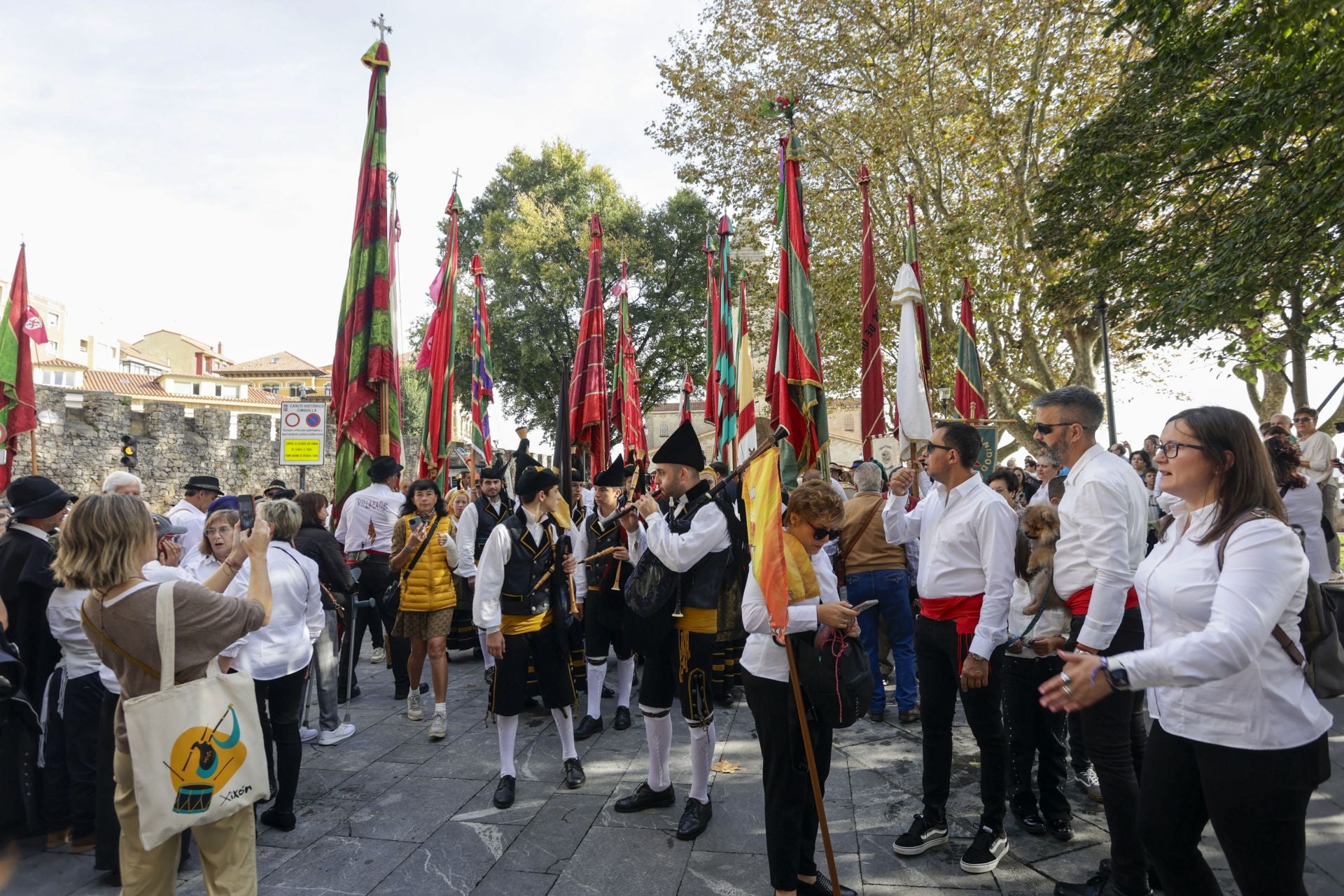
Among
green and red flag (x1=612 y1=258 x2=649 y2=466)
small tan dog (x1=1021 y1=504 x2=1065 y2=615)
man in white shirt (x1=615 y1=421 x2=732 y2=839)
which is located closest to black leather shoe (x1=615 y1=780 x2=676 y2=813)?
man in white shirt (x1=615 y1=421 x2=732 y2=839)

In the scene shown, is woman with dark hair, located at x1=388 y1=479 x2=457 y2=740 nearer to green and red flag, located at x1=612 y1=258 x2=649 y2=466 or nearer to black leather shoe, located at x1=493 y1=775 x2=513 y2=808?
black leather shoe, located at x1=493 y1=775 x2=513 y2=808

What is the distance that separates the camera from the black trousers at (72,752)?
13.3 feet

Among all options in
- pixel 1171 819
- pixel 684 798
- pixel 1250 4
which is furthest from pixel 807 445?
pixel 1250 4

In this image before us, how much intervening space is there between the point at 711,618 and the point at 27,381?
456 inches

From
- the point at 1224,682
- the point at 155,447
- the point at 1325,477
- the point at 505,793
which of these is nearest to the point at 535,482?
the point at 505,793

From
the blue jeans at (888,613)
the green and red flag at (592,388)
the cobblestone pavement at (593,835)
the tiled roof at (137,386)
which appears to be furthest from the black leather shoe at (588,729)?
the tiled roof at (137,386)

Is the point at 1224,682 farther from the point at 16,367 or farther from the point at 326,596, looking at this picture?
the point at 16,367

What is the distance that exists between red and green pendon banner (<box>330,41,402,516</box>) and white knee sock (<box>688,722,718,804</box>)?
12.7ft

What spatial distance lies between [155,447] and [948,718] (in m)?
21.2

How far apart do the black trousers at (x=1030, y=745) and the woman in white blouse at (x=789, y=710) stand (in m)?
1.24

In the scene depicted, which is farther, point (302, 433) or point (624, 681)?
point (302, 433)

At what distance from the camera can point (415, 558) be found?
6281 mm

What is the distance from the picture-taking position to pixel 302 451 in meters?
9.95

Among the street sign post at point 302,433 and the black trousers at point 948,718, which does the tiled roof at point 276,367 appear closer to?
the street sign post at point 302,433
